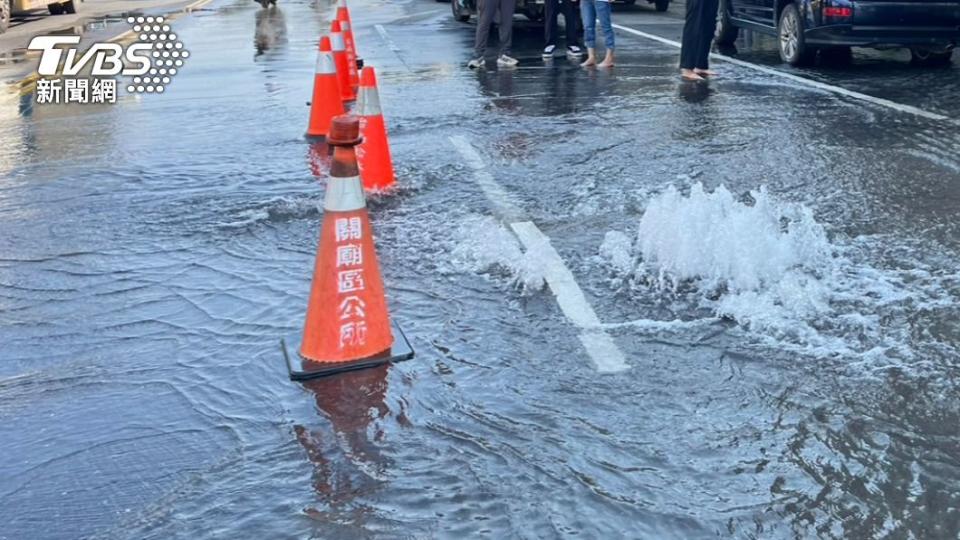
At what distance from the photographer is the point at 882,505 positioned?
10.6 ft

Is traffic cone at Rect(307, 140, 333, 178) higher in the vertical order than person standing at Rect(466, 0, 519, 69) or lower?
lower

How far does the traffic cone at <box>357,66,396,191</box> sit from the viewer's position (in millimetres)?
7074

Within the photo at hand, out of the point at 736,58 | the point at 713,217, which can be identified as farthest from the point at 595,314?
the point at 736,58

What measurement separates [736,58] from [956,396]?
35.8ft

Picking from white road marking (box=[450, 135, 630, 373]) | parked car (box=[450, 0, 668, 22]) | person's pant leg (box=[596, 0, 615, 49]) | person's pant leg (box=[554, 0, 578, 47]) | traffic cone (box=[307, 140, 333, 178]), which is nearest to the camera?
white road marking (box=[450, 135, 630, 373])

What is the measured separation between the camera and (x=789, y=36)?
1283 centimetres

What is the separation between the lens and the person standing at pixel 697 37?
11.8m

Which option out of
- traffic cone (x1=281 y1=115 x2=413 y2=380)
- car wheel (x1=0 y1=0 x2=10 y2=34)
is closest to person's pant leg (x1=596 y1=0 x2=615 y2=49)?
traffic cone (x1=281 y1=115 x2=413 y2=380)

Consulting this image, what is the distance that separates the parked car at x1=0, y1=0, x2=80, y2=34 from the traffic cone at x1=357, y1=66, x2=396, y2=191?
17.4m

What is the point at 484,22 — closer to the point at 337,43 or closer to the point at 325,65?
the point at 337,43

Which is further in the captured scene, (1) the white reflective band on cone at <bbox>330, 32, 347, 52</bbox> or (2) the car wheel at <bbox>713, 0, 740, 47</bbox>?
(2) the car wheel at <bbox>713, 0, 740, 47</bbox>

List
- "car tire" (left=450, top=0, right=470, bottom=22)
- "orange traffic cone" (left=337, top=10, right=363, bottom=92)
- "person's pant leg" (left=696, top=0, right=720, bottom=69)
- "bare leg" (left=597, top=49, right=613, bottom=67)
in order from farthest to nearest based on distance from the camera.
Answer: "car tire" (left=450, top=0, right=470, bottom=22) → "bare leg" (left=597, top=49, right=613, bottom=67) → "orange traffic cone" (left=337, top=10, right=363, bottom=92) → "person's pant leg" (left=696, top=0, right=720, bottom=69)

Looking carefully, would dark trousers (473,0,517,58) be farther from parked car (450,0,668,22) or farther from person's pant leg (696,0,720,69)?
parked car (450,0,668,22)

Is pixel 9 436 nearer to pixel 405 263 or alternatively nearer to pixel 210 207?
pixel 405 263
